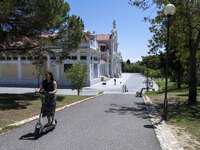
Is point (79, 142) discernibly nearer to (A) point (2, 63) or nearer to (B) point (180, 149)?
(B) point (180, 149)

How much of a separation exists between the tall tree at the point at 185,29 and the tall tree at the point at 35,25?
14.4 feet

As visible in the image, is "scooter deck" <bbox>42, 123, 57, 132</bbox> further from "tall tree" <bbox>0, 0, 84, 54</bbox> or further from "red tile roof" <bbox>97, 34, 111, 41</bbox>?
"red tile roof" <bbox>97, 34, 111, 41</bbox>

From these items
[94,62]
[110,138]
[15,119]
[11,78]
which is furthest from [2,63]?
[110,138]

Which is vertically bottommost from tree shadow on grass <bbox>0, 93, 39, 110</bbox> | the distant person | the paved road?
the paved road

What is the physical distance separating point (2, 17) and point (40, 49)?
764 centimetres

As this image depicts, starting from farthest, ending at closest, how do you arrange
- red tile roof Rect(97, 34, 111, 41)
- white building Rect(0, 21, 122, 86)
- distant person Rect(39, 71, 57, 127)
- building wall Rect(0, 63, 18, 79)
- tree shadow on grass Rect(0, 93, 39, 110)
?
red tile roof Rect(97, 34, 111, 41), building wall Rect(0, 63, 18, 79), white building Rect(0, 21, 122, 86), tree shadow on grass Rect(0, 93, 39, 110), distant person Rect(39, 71, 57, 127)

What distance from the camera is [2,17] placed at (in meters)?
15.1

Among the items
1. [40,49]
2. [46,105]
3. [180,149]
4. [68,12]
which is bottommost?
[180,149]

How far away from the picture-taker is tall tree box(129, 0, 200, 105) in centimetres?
1862

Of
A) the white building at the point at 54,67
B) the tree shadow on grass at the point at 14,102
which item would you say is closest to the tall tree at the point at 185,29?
the tree shadow on grass at the point at 14,102

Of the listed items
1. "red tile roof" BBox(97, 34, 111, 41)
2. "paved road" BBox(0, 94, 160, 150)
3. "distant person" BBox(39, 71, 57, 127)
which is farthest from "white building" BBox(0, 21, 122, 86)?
"distant person" BBox(39, 71, 57, 127)

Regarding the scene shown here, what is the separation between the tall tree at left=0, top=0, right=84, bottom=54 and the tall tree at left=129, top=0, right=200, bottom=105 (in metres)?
4.38

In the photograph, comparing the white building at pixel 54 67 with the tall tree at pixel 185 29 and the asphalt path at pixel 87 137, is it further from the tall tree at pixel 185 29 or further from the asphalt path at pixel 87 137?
the asphalt path at pixel 87 137

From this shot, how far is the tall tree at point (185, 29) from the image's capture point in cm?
1862
